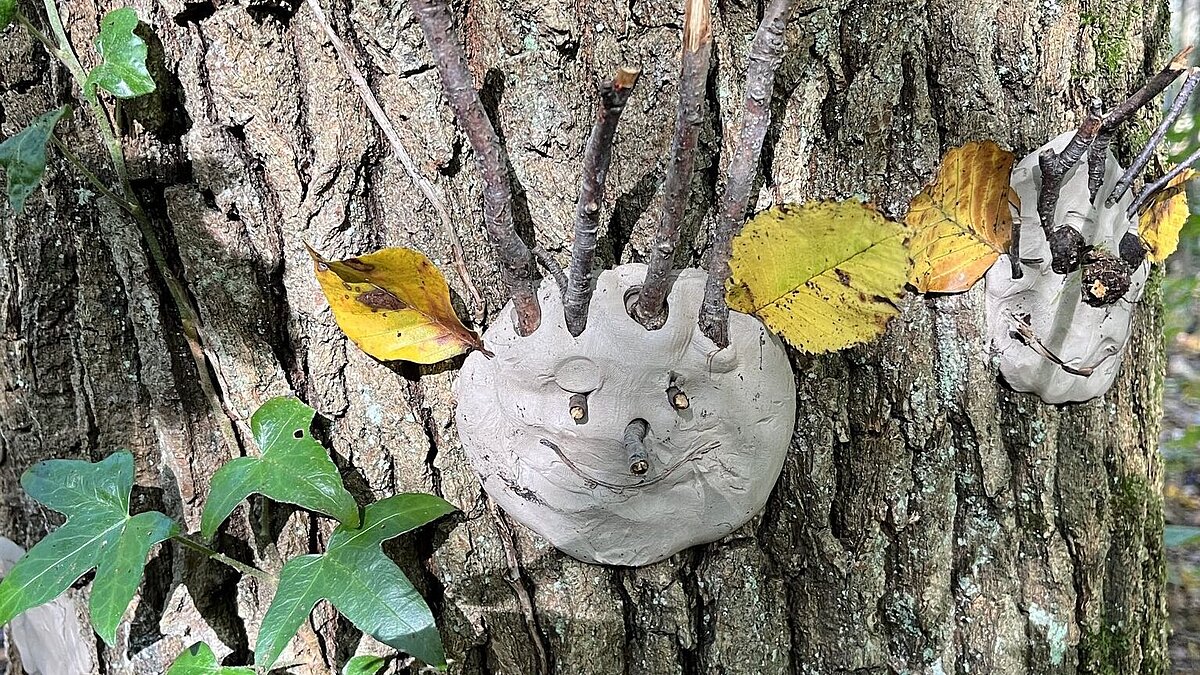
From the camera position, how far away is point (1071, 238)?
0.89 metres

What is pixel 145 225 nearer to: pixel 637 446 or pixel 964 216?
pixel 637 446

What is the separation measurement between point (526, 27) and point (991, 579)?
907 mm

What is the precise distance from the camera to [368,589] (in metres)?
0.84

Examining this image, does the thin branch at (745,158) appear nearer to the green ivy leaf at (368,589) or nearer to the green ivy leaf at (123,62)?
the green ivy leaf at (368,589)

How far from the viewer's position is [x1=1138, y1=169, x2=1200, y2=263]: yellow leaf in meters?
0.96

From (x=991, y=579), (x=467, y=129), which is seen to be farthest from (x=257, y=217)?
(x=991, y=579)

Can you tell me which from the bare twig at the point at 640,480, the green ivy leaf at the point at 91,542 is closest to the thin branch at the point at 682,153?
the bare twig at the point at 640,480

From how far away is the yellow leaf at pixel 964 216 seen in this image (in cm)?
88

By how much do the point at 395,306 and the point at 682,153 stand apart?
1.24 feet

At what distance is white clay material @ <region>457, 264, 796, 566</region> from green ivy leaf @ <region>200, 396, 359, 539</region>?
0.54 ft

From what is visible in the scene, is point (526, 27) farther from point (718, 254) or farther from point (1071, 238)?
point (1071, 238)

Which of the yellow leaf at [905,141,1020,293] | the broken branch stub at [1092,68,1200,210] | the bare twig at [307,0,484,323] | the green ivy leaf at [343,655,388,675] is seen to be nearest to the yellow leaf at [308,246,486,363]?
the bare twig at [307,0,484,323]

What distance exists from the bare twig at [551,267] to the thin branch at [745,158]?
0.16m

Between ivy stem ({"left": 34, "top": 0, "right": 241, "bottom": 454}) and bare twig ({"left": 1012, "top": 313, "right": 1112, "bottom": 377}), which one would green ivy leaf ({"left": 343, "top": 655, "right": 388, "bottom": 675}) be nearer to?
ivy stem ({"left": 34, "top": 0, "right": 241, "bottom": 454})
